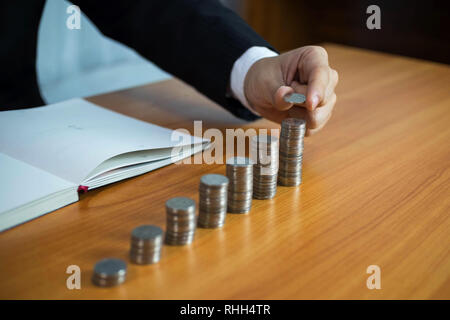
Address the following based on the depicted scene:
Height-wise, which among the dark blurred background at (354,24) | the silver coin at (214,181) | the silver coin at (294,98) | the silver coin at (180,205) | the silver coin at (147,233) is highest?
the silver coin at (294,98)

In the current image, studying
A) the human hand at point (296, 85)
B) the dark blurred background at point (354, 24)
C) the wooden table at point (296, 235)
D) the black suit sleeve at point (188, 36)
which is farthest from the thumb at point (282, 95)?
the dark blurred background at point (354, 24)

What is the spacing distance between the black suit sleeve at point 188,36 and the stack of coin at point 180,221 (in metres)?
0.57

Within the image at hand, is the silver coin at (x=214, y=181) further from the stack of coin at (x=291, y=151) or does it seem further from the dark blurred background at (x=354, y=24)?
the dark blurred background at (x=354, y=24)

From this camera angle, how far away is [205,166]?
3.35ft

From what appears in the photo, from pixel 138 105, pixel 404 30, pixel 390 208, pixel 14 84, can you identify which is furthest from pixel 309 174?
pixel 404 30

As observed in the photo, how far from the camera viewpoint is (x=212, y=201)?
773 millimetres

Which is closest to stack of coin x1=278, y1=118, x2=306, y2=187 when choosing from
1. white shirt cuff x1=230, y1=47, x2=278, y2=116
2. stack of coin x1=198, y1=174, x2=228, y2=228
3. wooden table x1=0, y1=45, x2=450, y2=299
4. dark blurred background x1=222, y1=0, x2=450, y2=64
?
wooden table x1=0, y1=45, x2=450, y2=299

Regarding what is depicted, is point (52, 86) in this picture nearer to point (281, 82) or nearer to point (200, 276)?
point (281, 82)

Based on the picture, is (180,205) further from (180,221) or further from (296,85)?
(296,85)

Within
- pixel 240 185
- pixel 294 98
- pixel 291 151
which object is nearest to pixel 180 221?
pixel 240 185

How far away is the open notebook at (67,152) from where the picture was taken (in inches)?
31.9

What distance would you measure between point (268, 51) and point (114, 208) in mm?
613

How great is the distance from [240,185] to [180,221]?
0.13 meters

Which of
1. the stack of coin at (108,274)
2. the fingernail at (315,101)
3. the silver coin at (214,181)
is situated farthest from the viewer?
the fingernail at (315,101)
